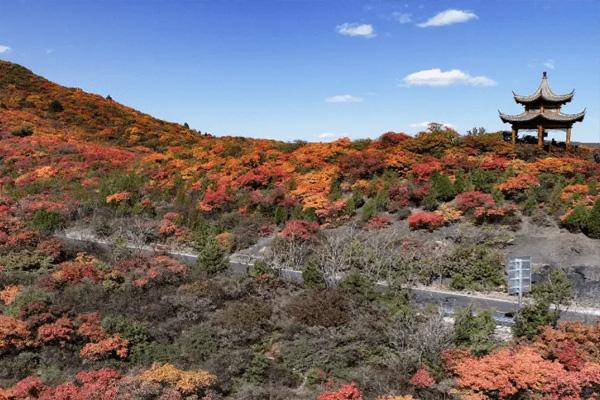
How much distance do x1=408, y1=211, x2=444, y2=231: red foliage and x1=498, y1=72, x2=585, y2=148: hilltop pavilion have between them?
10.4m

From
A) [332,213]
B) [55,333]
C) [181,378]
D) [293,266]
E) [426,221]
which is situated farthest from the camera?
[332,213]

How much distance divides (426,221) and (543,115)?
1137 centimetres

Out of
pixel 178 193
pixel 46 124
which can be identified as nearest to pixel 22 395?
pixel 178 193

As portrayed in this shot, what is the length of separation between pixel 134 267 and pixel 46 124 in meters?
36.4

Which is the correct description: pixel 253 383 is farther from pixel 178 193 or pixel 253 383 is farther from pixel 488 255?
pixel 178 193

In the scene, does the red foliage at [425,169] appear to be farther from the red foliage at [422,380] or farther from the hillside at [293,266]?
the red foliage at [422,380]

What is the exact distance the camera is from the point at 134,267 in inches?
771

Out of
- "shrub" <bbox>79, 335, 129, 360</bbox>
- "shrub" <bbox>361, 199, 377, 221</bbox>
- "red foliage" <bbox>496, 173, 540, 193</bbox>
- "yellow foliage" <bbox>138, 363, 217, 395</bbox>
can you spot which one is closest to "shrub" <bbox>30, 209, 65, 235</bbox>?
"shrub" <bbox>79, 335, 129, 360</bbox>

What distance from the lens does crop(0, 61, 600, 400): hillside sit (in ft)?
39.5

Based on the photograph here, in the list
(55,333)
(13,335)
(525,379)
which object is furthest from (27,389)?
(525,379)

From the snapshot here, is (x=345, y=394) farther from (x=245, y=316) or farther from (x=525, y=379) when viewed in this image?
Result: (x=245, y=316)

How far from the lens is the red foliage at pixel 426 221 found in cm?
2284

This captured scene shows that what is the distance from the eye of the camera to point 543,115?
93.9ft

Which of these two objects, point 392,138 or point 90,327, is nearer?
point 90,327
